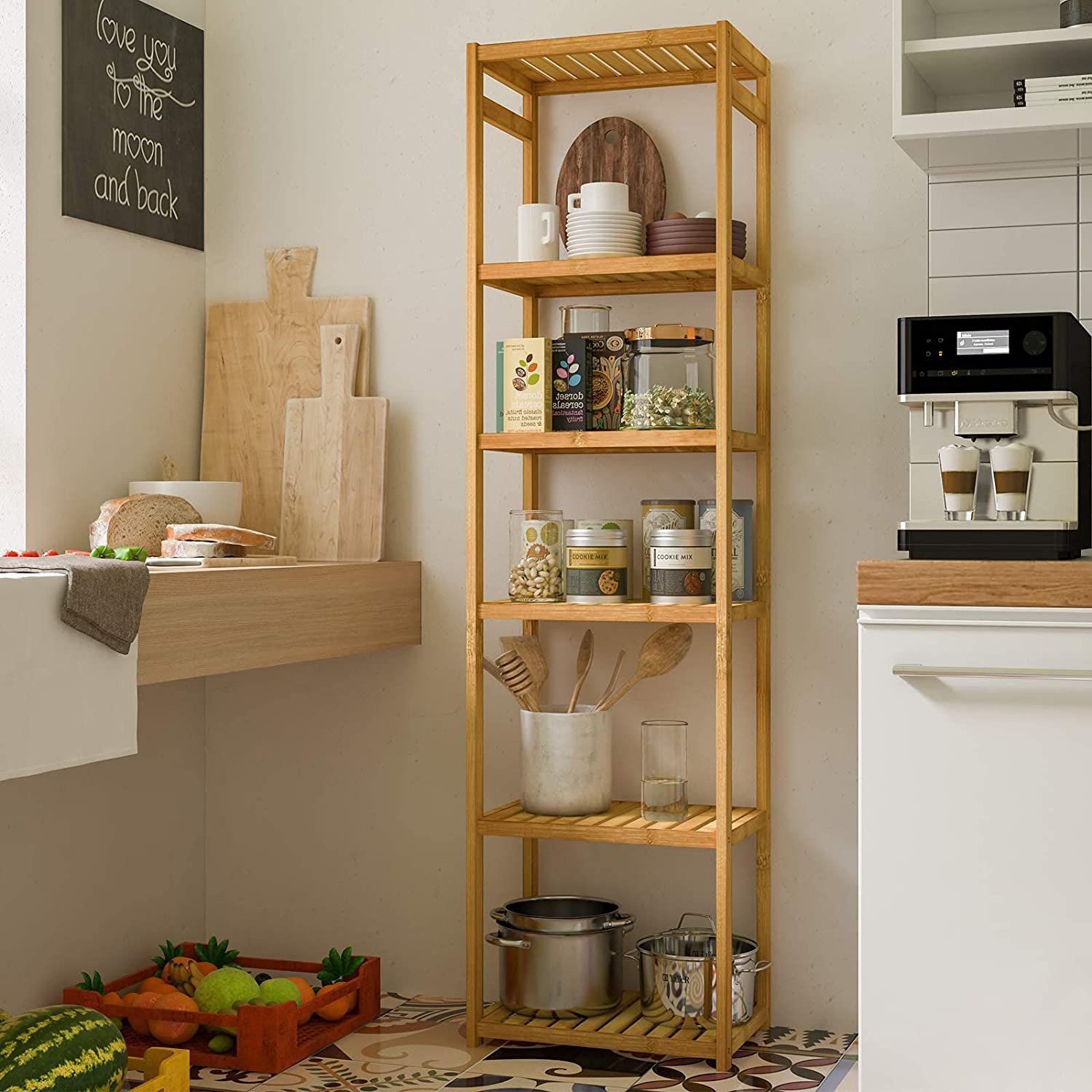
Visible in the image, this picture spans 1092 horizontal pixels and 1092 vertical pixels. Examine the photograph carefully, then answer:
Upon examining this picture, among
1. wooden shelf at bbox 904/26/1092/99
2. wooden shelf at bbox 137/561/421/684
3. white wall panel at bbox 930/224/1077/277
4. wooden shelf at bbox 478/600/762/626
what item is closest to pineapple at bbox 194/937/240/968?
wooden shelf at bbox 137/561/421/684

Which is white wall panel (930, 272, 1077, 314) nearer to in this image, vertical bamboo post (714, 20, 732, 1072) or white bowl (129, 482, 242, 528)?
vertical bamboo post (714, 20, 732, 1072)

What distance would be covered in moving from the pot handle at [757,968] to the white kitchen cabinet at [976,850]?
498 mm

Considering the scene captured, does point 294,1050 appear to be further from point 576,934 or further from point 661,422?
point 661,422

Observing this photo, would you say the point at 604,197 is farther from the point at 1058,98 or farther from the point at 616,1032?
the point at 616,1032

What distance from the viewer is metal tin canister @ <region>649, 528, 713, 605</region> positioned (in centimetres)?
282

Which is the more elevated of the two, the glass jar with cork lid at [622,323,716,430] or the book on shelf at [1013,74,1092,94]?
the book on shelf at [1013,74,1092,94]

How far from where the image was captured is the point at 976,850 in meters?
2.35

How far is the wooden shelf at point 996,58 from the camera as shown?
260cm

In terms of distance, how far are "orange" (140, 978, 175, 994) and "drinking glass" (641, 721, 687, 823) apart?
0.98m

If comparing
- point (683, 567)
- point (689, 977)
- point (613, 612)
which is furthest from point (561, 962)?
point (683, 567)

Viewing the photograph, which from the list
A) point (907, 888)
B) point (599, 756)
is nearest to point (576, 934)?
point (599, 756)

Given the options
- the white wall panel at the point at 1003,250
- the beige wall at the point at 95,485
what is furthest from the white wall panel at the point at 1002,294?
the beige wall at the point at 95,485

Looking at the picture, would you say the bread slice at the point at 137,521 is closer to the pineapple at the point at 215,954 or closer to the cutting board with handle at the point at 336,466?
the cutting board with handle at the point at 336,466

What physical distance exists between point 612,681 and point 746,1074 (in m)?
0.77
